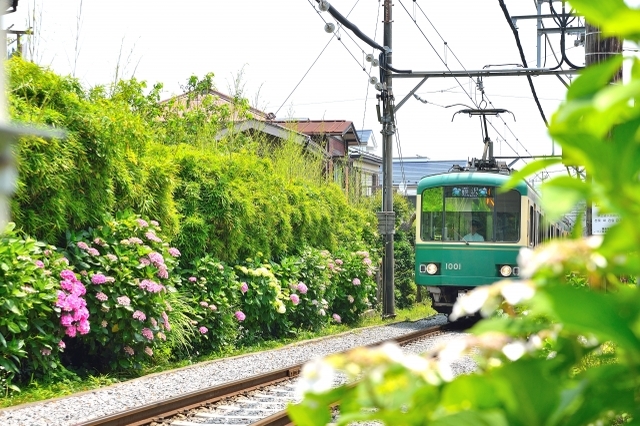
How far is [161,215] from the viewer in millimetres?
11344

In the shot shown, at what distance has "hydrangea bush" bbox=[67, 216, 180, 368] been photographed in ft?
31.2

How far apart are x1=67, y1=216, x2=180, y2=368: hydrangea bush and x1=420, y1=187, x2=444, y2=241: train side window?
804 centimetres

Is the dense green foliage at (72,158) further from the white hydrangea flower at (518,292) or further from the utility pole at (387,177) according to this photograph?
the utility pole at (387,177)

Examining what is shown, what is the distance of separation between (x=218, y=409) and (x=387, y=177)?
12596 mm

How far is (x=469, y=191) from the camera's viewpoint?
17.1m

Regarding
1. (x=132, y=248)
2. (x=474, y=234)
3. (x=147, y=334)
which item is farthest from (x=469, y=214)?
(x=147, y=334)

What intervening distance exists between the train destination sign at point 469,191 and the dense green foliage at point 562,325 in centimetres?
1614

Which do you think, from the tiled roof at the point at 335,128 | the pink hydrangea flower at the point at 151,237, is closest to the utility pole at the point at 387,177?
the pink hydrangea flower at the point at 151,237

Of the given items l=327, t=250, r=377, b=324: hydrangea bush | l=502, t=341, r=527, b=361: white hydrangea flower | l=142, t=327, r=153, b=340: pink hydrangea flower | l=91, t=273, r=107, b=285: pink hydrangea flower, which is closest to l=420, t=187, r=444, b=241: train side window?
l=327, t=250, r=377, b=324: hydrangea bush

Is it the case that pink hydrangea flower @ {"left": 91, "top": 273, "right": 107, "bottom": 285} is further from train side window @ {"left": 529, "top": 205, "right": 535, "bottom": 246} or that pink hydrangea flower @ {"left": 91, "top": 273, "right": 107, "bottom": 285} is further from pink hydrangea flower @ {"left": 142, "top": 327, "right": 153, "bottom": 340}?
train side window @ {"left": 529, "top": 205, "right": 535, "bottom": 246}

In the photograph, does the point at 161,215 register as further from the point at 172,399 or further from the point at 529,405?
the point at 529,405

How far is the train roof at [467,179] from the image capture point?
16.8m

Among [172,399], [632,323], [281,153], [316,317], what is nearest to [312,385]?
[632,323]

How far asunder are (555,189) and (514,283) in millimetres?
104
